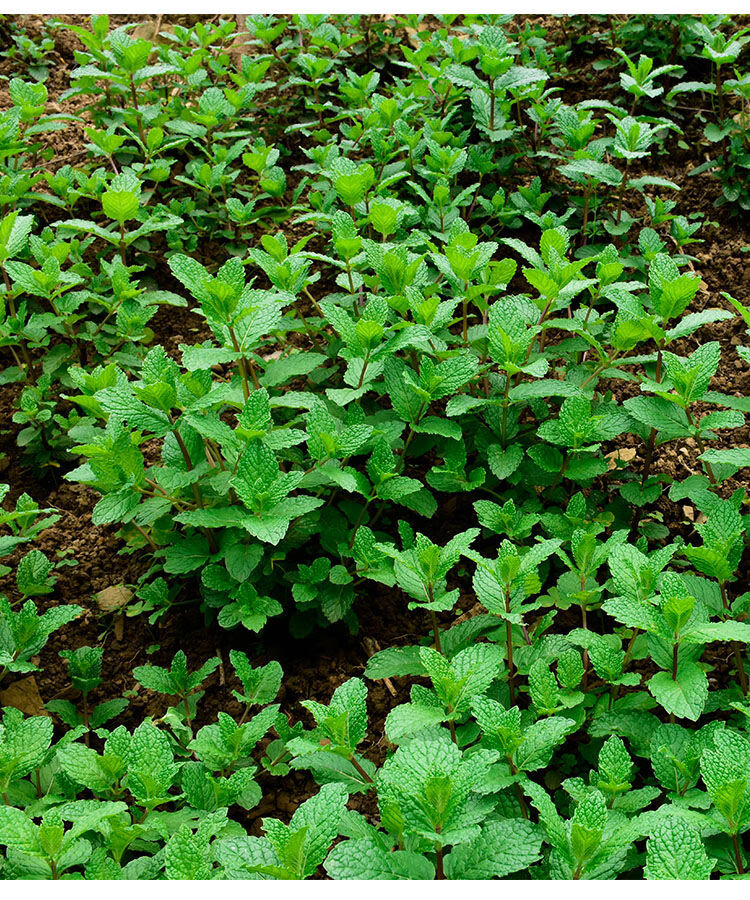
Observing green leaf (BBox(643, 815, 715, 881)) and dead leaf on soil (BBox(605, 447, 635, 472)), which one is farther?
dead leaf on soil (BBox(605, 447, 635, 472))

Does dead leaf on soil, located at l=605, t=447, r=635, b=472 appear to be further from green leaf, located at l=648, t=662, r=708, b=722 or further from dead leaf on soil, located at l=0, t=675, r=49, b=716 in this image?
dead leaf on soil, located at l=0, t=675, r=49, b=716

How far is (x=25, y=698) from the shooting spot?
225 cm

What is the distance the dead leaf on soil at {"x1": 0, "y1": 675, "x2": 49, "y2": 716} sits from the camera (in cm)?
223

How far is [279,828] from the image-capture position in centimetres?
148

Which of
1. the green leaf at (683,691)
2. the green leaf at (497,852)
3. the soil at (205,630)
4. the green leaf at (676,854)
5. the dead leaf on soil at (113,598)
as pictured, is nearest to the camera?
the green leaf at (676,854)

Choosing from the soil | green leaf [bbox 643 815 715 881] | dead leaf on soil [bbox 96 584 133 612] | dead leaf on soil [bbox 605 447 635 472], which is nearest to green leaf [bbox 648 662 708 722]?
green leaf [bbox 643 815 715 881]

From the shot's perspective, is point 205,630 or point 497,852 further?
point 205,630

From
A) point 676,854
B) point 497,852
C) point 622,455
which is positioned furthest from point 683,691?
point 622,455

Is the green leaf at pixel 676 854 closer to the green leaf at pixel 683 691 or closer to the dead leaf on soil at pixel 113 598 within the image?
the green leaf at pixel 683 691

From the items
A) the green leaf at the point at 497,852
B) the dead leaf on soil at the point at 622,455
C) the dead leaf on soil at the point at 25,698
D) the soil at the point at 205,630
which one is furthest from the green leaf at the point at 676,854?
the dead leaf on soil at the point at 25,698

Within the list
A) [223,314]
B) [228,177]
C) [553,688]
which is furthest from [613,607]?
[228,177]

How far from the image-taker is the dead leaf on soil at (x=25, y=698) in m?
2.23

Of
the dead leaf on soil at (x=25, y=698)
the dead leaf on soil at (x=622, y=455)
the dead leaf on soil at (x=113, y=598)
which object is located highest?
the dead leaf on soil at (x=622, y=455)

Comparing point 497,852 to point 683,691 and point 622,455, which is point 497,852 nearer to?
point 683,691
